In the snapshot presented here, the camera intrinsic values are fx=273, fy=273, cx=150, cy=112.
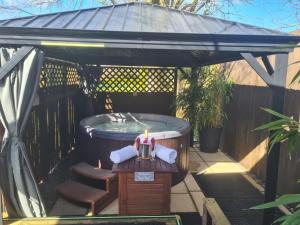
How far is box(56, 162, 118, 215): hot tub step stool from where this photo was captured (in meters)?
3.52

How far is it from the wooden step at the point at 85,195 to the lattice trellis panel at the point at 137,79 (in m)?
4.25

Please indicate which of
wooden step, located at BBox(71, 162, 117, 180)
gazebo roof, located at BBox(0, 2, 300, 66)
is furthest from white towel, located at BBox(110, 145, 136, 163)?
gazebo roof, located at BBox(0, 2, 300, 66)

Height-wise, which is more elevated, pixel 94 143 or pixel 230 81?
pixel 230 81

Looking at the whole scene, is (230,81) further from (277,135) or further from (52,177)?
(277,135)

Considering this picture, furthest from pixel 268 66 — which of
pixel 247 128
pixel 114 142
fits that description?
pixel 114 142

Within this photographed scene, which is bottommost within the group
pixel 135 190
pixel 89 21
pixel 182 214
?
pixel 182 214

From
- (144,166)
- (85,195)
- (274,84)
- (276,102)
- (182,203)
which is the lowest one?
(182,203)

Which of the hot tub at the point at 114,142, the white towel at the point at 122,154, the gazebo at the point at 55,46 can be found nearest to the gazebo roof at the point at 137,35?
the gazebo at the point at 55,46

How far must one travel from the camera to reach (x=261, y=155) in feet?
15.4

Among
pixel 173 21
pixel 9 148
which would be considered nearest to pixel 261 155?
pixel 173 21

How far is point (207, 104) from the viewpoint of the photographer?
6.32m

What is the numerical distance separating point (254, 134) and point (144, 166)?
8.98 ft

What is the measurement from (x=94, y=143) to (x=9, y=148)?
169 centimetres

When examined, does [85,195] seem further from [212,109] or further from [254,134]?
[212,109]
